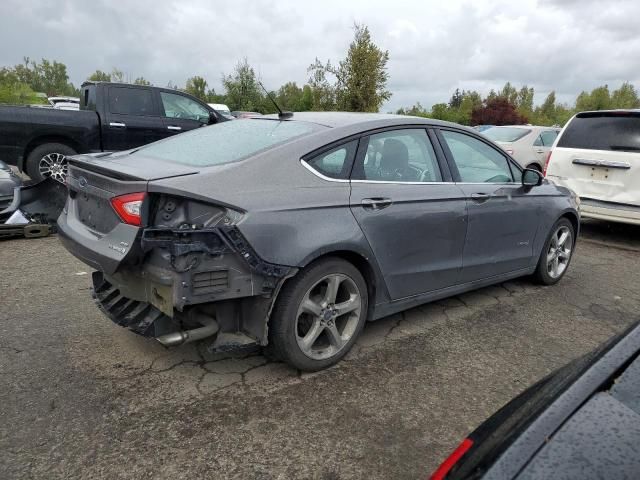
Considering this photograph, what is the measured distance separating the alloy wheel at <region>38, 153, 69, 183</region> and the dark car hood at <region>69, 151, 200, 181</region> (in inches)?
201

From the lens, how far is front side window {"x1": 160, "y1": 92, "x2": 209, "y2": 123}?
8742mm

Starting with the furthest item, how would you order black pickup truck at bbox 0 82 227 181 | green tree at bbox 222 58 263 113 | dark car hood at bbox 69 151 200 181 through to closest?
green tree at bbox 222 58 263 113
black pickup truck at bbox 0 82 227 181
dark car hood at bbox 69 151 200 181

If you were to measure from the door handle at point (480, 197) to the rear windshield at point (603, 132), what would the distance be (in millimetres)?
3696

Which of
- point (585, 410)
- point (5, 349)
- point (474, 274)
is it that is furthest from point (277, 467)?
point (474, 274)

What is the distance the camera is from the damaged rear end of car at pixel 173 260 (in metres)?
2.49

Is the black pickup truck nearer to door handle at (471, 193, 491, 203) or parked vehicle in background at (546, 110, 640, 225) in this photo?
parked vehicle in background at (546, 110, 640, 225)

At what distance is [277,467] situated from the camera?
228cm

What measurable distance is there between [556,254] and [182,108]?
21.8 ft

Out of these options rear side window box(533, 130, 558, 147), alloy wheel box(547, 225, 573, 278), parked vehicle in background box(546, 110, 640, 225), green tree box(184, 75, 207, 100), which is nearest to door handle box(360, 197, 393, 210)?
alloy wheel box(547, 225, 573, 278)

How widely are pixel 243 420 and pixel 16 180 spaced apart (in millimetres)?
4943

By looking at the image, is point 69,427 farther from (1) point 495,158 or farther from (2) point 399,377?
(1) point 495,158

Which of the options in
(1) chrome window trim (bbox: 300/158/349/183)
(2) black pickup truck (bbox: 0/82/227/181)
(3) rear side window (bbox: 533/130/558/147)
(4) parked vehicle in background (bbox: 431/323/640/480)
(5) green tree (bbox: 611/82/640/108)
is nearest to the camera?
(4) parked vehicle in background (bbox: 431/323/640/480)

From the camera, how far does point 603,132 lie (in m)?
6.70

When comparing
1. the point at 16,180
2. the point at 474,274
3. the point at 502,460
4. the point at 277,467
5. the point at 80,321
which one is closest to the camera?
the point at 502,460
